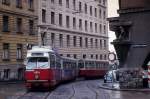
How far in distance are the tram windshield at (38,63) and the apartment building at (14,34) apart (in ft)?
60.7

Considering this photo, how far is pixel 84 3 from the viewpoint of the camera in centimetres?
7575

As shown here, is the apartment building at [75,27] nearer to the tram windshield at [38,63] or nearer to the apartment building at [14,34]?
the apartment building at [14,34]

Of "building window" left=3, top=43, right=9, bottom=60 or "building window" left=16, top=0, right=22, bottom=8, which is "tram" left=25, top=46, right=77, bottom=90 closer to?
"building window" left=3, top=43, right=9, bottom=60

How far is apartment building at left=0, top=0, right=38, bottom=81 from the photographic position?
4925 cm

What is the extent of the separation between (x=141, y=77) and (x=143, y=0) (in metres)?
5.62

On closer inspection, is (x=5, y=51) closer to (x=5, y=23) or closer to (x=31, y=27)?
(x=5, y=23)

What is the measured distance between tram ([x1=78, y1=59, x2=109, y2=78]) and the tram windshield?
25.0 metres

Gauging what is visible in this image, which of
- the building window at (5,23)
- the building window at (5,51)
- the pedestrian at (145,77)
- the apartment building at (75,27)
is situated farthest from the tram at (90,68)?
the pedestrian at (145,77)

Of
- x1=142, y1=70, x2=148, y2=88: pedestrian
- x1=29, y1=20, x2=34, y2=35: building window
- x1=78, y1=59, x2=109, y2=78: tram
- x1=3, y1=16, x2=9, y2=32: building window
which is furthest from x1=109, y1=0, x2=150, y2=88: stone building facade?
x1=29, y1=20, x2=34, y2=35: building window

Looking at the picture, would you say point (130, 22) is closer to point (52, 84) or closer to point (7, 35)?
point (52, 84)

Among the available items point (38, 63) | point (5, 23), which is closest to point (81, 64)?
point (5, 23)

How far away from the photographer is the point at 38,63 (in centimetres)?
2992

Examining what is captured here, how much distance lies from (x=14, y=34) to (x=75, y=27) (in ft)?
70.2

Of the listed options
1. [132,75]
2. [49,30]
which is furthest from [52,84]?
[49,30]
